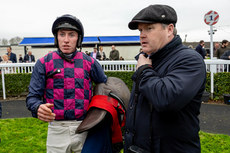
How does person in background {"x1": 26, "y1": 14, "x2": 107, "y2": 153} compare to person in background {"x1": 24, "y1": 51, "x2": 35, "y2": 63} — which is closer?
person in background {"x1": 26, "y1": 14, "x2": 107, "y2": 153}

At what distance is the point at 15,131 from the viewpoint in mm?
4910

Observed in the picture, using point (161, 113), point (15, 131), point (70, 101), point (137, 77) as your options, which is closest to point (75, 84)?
point (70, 101)

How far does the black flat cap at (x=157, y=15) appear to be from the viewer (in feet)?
5.24

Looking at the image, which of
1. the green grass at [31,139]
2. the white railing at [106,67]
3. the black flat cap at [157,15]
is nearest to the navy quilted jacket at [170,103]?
the black flat cap at [157,15]

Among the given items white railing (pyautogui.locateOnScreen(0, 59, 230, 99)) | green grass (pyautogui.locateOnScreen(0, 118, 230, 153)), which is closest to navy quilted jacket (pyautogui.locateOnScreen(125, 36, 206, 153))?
green grass (pyautogui.locateOnScreen(0, 118, 230, 153))

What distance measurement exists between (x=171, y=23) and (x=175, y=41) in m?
0.14

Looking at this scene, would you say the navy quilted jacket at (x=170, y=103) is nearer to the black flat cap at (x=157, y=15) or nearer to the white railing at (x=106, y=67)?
the black flat cap at (x=157, y=15)

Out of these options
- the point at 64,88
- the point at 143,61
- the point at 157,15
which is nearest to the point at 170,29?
the point at 157,15

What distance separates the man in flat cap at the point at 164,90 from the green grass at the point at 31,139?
2.58m

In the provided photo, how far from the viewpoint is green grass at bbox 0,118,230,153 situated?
12.9 ft

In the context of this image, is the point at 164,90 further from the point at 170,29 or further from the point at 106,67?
the point at 106,67

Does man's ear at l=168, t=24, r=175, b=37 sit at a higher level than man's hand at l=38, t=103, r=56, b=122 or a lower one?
higher

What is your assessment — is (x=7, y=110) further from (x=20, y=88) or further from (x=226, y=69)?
(x=226, y=69)

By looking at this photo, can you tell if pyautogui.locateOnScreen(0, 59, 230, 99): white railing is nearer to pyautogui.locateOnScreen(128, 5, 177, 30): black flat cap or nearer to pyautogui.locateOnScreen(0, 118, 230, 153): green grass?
pyautogui.locateOnScreen(0, 118, 230, 153): green grass
